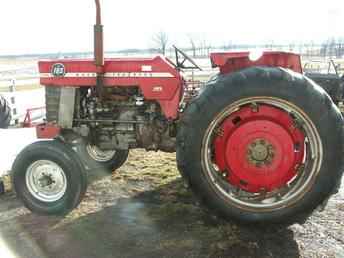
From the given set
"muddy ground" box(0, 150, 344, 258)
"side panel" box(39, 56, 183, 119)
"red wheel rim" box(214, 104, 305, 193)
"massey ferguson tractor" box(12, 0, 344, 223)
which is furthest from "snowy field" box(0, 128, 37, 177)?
"red wheel rim" box(214, 104, 305, 193)

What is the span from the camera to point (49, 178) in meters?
3.94

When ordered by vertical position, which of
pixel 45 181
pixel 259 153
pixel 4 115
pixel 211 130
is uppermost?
pixel 211 130

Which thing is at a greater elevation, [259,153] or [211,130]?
[211,130]

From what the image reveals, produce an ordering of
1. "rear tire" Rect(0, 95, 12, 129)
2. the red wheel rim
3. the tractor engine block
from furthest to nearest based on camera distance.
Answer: "rear tire" Rect(0, 95, 12, 129) < the tractor engine block < the red wheel rim

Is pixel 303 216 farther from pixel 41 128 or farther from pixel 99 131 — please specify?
pixel 41 128

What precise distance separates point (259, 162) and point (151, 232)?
106 centimetres

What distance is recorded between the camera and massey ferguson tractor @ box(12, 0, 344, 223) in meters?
3.15

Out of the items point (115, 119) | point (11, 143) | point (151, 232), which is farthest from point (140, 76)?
point (11, 143)

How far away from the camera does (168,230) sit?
356 cm

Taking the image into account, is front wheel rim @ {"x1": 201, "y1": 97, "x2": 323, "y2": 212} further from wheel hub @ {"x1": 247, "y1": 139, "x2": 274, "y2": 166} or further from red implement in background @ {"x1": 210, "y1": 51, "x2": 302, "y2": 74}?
red implement in background @ {"x1": 210, "y1": 51, "x2": 302, "y2": 74}

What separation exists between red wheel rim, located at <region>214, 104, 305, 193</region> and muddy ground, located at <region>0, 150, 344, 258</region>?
1.38 feet

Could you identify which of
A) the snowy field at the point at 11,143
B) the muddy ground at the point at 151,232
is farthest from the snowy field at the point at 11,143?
the muddy ground at the point at 151,232

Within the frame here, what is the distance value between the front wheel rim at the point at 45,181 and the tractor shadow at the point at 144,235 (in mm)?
211

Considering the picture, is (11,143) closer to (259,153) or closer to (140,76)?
(140,76)
